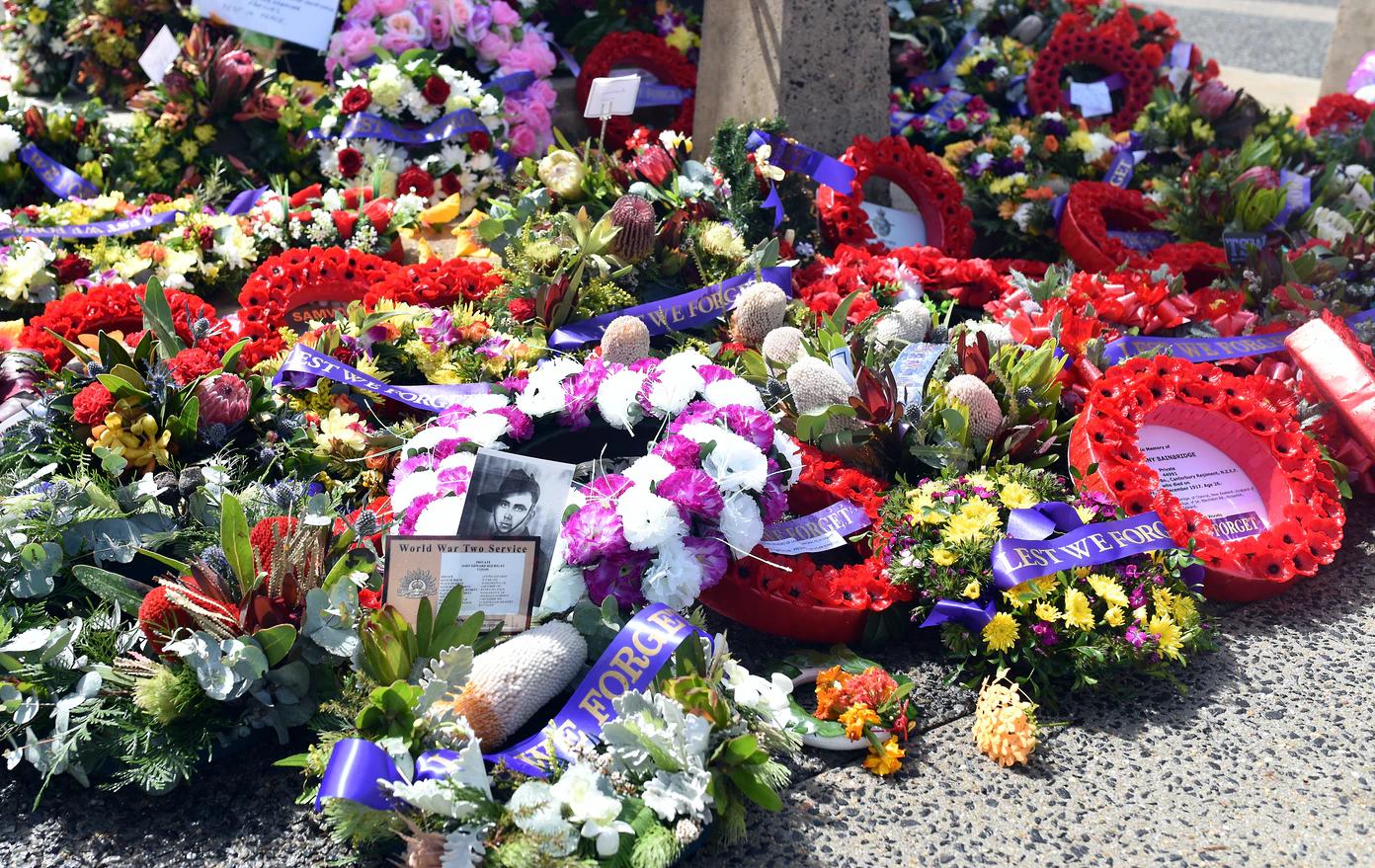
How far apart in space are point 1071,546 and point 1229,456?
2.73ft

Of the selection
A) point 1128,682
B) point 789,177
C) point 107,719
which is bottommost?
point 1128,682

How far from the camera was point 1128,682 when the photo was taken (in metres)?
2.18

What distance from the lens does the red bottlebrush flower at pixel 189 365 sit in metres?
2.40

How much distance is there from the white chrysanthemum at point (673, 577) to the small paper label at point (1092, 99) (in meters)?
3.64

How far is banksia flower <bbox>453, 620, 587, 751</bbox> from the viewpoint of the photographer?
1767mm

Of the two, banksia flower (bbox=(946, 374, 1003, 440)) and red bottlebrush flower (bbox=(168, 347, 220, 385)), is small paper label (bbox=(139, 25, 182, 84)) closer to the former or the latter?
red bottlebrush flower (bbox=(168, 347, 220, 385))

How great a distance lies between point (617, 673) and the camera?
1792 millimetres

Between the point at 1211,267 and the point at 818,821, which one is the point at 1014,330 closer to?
the point at 1211,267

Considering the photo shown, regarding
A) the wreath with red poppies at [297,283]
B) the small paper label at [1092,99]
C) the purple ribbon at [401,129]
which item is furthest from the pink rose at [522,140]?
the small paper label at [1092,99]

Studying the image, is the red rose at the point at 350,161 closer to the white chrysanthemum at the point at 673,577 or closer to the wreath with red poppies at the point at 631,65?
the wreath with red poppies at the point at 631,65

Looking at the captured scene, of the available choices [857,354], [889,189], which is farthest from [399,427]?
[889,189]

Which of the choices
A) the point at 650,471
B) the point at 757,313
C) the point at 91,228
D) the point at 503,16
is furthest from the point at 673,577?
the point at 503,16

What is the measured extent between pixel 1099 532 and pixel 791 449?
692mm

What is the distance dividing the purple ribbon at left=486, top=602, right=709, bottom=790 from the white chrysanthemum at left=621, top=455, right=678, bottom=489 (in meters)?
0.29
